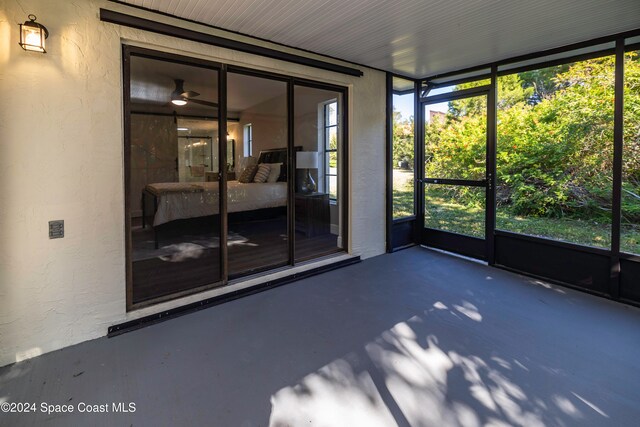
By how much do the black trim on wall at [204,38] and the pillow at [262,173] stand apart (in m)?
1.20

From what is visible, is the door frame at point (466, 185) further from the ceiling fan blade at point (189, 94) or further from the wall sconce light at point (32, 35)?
the wall sconce light at point (32, 35)

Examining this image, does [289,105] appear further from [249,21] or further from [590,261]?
[590,261]

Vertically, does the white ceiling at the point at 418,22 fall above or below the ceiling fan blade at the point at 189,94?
above

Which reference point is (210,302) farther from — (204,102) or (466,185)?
(466,185)

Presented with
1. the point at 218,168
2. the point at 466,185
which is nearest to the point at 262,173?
the point at 218,168

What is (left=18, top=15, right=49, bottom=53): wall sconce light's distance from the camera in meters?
2.22

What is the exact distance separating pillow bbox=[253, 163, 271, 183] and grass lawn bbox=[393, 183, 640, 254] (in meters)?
2.18

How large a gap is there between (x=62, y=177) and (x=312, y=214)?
9.14 ft

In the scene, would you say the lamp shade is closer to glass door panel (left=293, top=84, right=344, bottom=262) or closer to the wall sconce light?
glass door panel (left=293, top=84, right=344, bottom=262)

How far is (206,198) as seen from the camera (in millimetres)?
3393

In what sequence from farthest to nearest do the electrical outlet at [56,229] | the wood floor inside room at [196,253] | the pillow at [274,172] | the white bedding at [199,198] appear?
1. the pillow at [274,172]
2. the white bedding at [199,198]
3. the wood floor inside room at [196,253]
4. the electrical outlet at [56,229]

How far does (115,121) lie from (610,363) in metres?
4.14

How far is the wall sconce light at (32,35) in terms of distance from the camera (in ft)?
7.28

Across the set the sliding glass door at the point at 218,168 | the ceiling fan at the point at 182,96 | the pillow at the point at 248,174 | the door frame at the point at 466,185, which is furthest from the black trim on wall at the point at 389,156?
the ceiling fan at the point at 182,96
